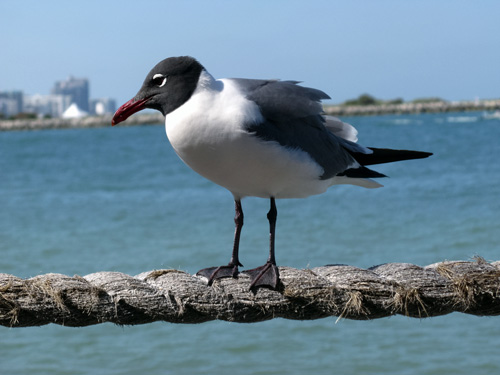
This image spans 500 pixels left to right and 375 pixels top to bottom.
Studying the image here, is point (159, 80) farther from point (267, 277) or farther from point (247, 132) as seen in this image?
point (267, 277)

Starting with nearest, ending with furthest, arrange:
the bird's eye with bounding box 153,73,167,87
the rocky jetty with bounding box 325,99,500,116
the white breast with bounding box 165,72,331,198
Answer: the white breast with bounding box 165,72,331,198
the bird's eye with bounding box 153,73,167,87
the rocky jetty with bounding box 325,99,500,116

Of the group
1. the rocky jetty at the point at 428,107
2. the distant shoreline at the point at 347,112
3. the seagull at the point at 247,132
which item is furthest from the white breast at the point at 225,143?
the rocky jetty at the point at 428,107

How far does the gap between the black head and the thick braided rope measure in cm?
39

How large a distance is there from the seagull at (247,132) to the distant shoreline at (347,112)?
4256cm

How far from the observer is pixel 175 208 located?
34.9 ft

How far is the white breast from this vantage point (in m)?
1.67

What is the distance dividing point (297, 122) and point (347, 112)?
46623 millimetres

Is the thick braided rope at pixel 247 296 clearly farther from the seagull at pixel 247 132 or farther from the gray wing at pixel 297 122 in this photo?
the gray wing at pixel 297 122

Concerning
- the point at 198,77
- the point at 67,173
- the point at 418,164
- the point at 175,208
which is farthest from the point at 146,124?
the point at 198,77

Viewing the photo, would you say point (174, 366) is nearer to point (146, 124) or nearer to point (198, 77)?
point (198, 77)

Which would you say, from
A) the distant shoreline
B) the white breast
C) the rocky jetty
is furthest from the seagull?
the rocky jetty

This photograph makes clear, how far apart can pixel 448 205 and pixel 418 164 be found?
20.1 feet

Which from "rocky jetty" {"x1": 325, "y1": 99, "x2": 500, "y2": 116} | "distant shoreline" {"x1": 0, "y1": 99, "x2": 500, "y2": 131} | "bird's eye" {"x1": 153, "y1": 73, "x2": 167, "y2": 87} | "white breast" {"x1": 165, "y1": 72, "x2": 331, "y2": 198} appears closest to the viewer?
"white breast" {"x1": 165, "y1": 72, "x2": 331, "y2": 198}

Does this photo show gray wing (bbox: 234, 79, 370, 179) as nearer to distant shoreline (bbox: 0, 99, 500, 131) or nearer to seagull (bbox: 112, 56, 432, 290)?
seagull (bbox: 112, 56, 432, 290)
